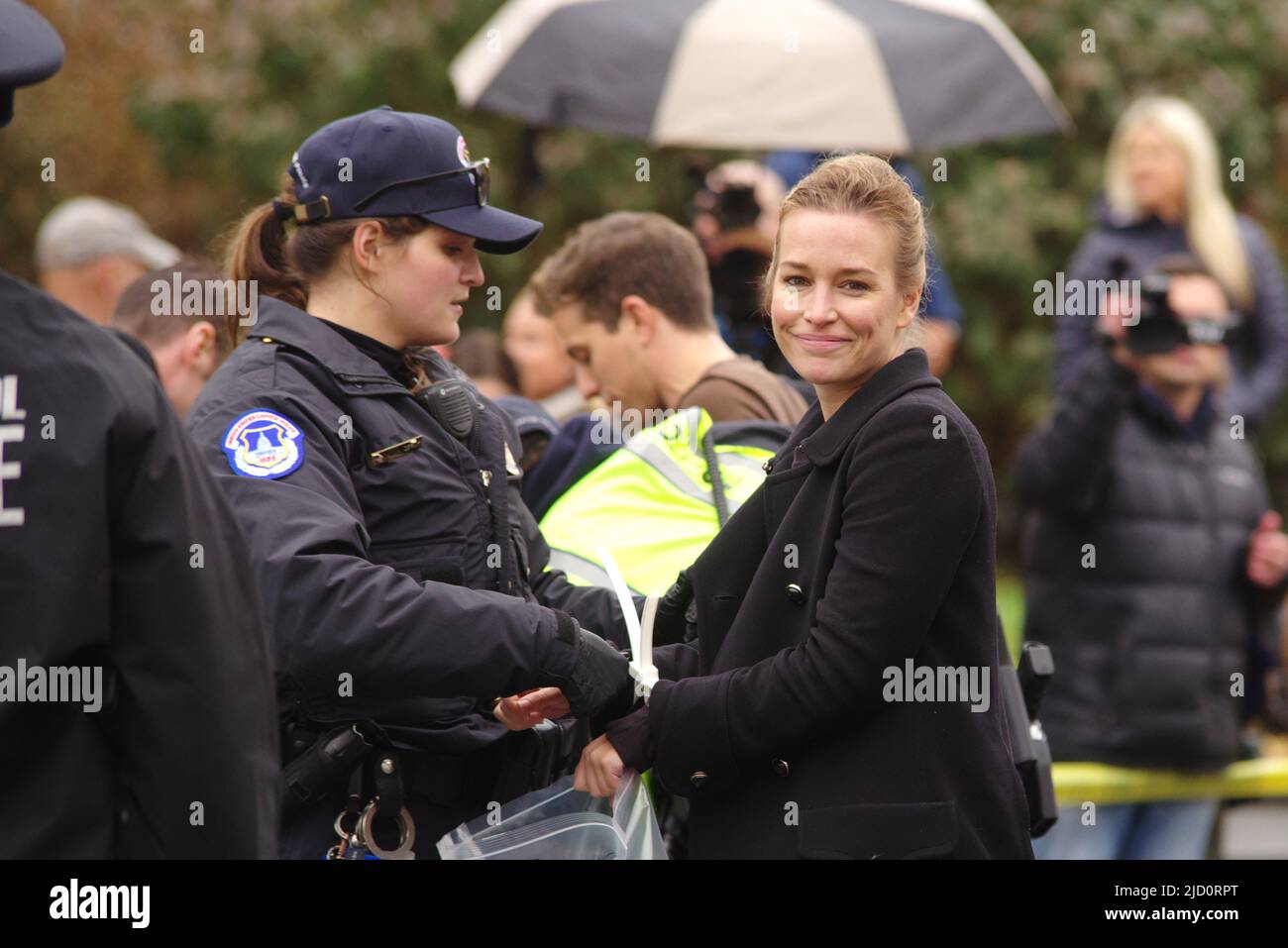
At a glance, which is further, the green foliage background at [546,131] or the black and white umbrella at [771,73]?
the green foliage background at [546,131]

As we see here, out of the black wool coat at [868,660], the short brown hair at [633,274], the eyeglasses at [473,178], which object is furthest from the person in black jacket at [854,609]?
the short brown hair at [633,274]

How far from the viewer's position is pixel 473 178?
324 cm

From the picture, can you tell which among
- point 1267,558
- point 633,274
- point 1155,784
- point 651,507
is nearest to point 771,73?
point 633,274

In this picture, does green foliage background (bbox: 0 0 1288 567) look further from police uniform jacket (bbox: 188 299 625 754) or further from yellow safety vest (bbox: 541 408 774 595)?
police uniform jacket (bbox: 188 299 625 754)

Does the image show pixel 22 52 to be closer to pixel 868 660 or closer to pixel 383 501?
pixel 383 501

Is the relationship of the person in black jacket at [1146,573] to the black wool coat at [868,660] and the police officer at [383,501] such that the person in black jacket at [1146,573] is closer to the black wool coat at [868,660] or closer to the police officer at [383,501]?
the police officer at [383,501]

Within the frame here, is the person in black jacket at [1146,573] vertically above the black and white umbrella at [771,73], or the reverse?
the black and white umbrella at [771,73]

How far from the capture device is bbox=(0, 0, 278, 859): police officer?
197 centimetres

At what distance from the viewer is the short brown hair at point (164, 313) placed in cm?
448

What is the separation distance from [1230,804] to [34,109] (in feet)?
31.3

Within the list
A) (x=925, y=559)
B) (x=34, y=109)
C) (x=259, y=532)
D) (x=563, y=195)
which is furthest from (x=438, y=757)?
(x=34, y=109)

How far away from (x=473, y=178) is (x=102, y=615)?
147 centimetres

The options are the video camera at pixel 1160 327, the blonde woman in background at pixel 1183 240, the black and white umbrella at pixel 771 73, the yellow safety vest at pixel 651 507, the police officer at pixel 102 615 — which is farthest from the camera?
the blonde woman in background at pixel 1183 240
